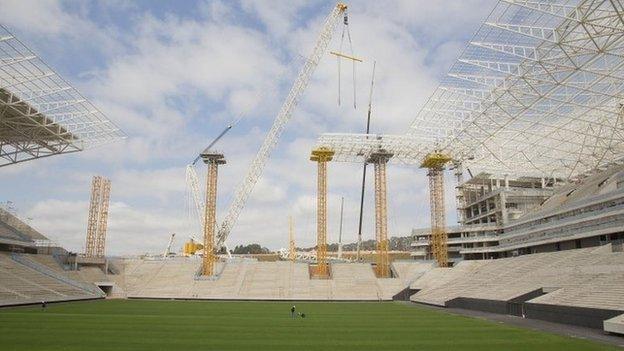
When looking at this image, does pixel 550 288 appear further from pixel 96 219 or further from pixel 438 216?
pixel 96 219

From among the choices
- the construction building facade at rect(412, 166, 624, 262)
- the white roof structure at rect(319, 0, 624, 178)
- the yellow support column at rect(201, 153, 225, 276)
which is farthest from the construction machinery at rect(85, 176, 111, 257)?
the construction building facade at rect(412, 166, 624, 262)

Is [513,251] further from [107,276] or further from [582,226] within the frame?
[107,276]

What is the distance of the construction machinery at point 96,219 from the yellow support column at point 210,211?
22049 millimetres

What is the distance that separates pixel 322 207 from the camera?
3127 inches

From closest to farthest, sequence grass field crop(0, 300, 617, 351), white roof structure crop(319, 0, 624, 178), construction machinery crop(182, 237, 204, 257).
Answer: grass field crop(0, 300, 617, 351), white roof structure crop(319, 0, 624, 178), construction machinery crop(182, 237, 204, 257)

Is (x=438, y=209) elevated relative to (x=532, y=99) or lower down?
lower down

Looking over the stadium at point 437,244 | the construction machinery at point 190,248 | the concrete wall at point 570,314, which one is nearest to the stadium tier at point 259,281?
the stadium at point 437,244

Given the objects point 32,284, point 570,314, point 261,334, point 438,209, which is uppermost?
point 438,209

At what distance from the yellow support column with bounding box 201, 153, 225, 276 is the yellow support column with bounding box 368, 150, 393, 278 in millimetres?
26490

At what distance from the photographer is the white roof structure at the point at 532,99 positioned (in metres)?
35.6

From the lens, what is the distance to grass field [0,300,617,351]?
22391 mm

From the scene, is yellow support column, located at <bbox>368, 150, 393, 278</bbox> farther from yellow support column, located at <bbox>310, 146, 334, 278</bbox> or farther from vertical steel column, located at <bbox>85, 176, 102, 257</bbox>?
vertical steel column, located at <bbox>85, 176, 102, 257</bbox>

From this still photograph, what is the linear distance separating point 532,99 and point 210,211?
52.3 m

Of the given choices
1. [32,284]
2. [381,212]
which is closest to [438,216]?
[381,212]
